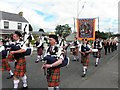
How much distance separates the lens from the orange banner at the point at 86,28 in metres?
16.9

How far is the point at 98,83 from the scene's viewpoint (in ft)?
25.3

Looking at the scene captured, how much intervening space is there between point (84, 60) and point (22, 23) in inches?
1309

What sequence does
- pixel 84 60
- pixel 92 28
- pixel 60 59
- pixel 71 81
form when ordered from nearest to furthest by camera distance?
1. pixel 60 59
2. pixel 71 81
3. pixel 84 60
4. pixel 92 28

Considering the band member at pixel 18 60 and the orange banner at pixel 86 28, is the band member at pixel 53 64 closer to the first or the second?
the band member at pixel 18 60

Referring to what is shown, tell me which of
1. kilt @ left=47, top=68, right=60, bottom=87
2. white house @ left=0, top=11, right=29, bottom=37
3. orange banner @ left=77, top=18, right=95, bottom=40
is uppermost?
white house @ left=0, top=11, right=29, bottom=37

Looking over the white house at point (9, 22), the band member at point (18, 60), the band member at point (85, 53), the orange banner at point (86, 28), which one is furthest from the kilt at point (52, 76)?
the white house at point (9, 22)

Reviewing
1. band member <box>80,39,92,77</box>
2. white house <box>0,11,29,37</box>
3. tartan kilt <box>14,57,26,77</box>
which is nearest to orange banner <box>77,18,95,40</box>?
band member <box>80,39,92,77</box>

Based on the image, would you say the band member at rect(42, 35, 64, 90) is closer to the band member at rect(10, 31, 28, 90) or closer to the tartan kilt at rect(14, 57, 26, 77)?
the band member at rect(10, 31, 28, 90)

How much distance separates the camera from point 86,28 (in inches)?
674

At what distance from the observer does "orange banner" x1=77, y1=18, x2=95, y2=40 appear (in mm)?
16891

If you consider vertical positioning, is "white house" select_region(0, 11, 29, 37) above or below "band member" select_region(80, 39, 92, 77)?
above

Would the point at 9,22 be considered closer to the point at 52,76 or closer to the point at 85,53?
the point at 85,53

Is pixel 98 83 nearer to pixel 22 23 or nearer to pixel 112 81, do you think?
pixel 112 81

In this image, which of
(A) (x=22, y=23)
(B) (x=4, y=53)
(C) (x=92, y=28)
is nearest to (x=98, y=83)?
(B) (x=4, y=53)
